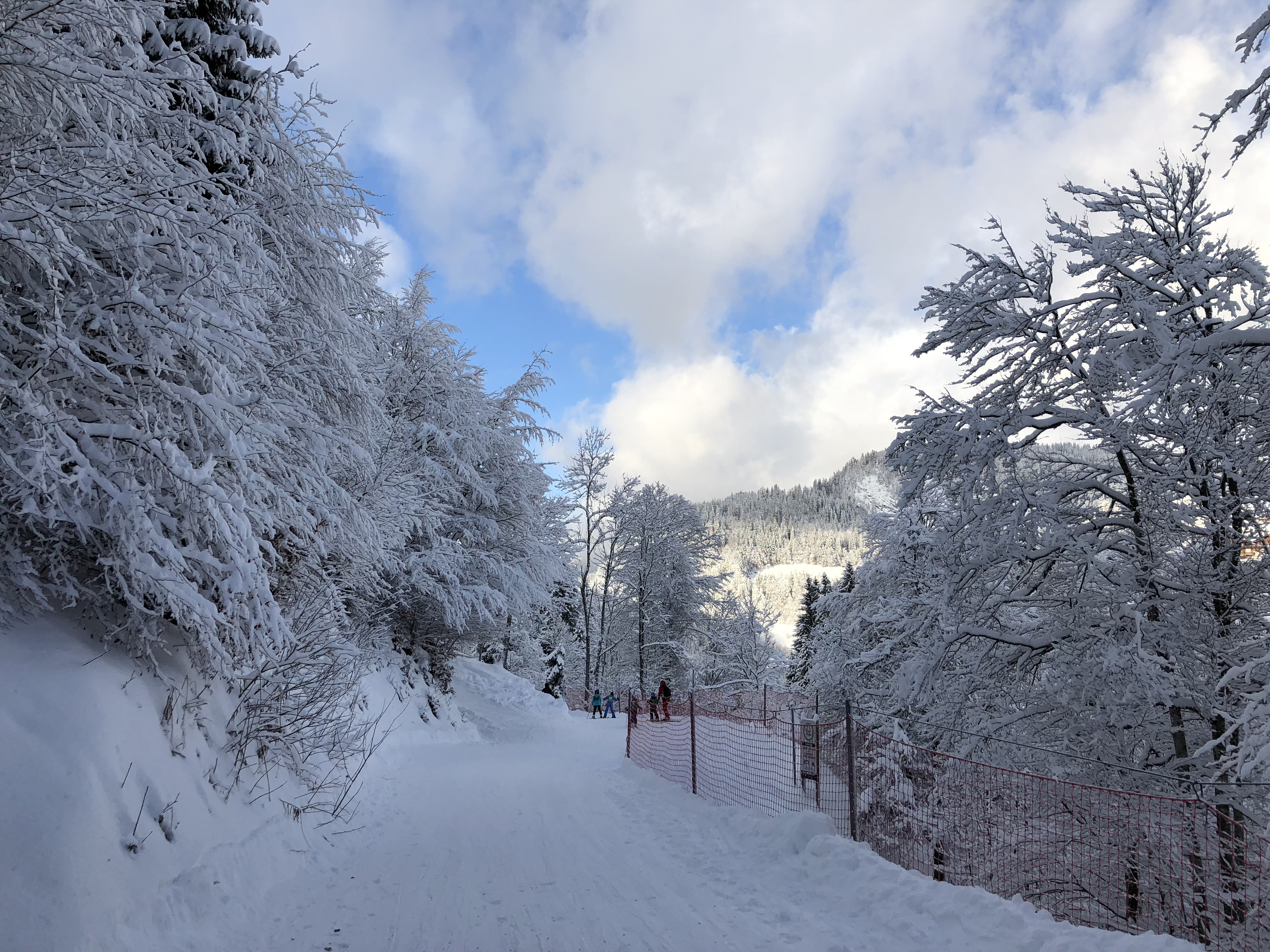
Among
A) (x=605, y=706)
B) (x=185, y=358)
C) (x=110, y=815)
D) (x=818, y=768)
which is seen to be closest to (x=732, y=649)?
(x=605, y=706)

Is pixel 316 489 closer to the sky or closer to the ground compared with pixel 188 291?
closer to the ground

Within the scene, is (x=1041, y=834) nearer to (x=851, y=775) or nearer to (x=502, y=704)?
(x=851, y=775)

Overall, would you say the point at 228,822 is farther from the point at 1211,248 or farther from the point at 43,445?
the point at 1211,248

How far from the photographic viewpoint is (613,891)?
5504 mm

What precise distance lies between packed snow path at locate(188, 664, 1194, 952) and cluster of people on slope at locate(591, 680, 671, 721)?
13.2 metres

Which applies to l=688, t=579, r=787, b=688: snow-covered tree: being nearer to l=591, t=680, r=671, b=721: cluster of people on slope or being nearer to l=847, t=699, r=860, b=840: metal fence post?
l=591, t=680, r=671, b=721: cluster of people on slope

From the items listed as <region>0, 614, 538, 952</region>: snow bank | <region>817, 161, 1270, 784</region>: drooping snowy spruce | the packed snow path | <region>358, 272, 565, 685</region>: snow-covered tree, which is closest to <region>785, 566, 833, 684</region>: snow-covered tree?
<region>358, 272, 565, 685</region>: snow-covered tree

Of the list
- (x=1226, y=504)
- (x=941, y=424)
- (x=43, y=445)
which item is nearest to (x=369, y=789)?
(x=43, y=445)

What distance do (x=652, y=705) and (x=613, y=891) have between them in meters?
17.6

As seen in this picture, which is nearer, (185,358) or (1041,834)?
→ (185,358)

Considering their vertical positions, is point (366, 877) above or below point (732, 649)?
below

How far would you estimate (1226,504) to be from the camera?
773 centimetres

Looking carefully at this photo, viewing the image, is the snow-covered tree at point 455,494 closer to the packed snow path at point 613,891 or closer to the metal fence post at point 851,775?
the packed snow path at point 613,891

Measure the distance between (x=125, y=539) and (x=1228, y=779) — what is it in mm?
10705
